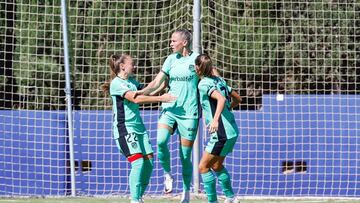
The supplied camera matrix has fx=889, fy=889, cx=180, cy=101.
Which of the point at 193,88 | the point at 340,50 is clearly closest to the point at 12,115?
the point at 193,88

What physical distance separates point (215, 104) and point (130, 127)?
1.01 meters

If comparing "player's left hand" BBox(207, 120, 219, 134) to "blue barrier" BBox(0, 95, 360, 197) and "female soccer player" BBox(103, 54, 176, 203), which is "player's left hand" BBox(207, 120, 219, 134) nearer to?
"female soccer player" BBox(103, 54, 176, 203)

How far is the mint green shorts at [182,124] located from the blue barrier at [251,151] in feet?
11.3

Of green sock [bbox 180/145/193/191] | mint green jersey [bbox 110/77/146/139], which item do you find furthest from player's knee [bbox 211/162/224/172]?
mint green jersey [bbox 110/77/146/139]

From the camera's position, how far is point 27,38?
1534 centimetres

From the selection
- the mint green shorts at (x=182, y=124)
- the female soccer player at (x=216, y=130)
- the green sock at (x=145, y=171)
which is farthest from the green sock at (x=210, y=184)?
the mint green shorts at (x=182, y=124)

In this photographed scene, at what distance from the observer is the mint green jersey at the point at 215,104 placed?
10.1 meters

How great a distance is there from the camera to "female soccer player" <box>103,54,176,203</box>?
10.1 m

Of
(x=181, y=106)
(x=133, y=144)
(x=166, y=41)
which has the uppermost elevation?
(x=166, y=41)

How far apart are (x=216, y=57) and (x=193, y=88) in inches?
180

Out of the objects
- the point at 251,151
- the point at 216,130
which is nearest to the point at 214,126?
the point at 216,130

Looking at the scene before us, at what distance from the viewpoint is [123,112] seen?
404 inches

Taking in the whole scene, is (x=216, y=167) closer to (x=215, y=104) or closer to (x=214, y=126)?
(x=214, y=126)

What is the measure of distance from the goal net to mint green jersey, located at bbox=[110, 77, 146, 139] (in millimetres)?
3953
